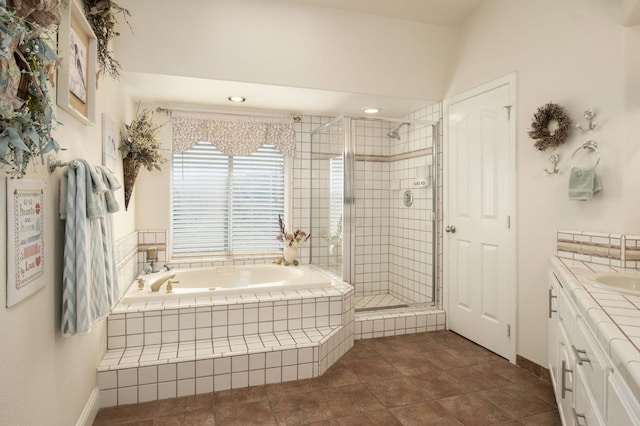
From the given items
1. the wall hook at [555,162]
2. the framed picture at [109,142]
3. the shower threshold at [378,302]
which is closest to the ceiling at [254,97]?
the framed picture at [109,142]

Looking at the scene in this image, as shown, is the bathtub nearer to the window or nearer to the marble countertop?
the window

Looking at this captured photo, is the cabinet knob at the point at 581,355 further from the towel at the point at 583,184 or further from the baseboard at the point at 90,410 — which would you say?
the baseboard at the point at 90,410

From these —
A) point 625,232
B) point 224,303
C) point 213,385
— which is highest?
point 625,232

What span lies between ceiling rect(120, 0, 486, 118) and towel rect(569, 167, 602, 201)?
64.1 inches

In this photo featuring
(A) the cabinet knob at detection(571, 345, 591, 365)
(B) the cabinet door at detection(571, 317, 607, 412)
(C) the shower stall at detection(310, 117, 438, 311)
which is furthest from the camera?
(C) the shower stall at detection(310, 117, 438, 311)

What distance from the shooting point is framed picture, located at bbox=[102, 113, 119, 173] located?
2400mm

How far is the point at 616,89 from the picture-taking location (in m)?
Answer: 2.12

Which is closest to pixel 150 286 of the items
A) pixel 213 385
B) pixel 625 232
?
pixel 213 385

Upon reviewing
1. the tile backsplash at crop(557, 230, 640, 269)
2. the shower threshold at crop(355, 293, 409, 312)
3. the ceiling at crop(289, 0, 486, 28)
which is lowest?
the shower threshold at crop(355, 293, 409, 312)

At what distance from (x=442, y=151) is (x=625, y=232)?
5.68 ft

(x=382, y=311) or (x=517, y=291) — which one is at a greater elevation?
(x=517, y=291)

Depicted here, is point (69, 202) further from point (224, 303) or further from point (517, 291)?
point (517, 291)

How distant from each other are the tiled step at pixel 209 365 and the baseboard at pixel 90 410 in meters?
0.05

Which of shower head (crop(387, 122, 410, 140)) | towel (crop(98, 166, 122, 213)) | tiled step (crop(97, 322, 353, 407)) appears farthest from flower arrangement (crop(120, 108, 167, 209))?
shower head (crop(387, 122, 410, 140))
